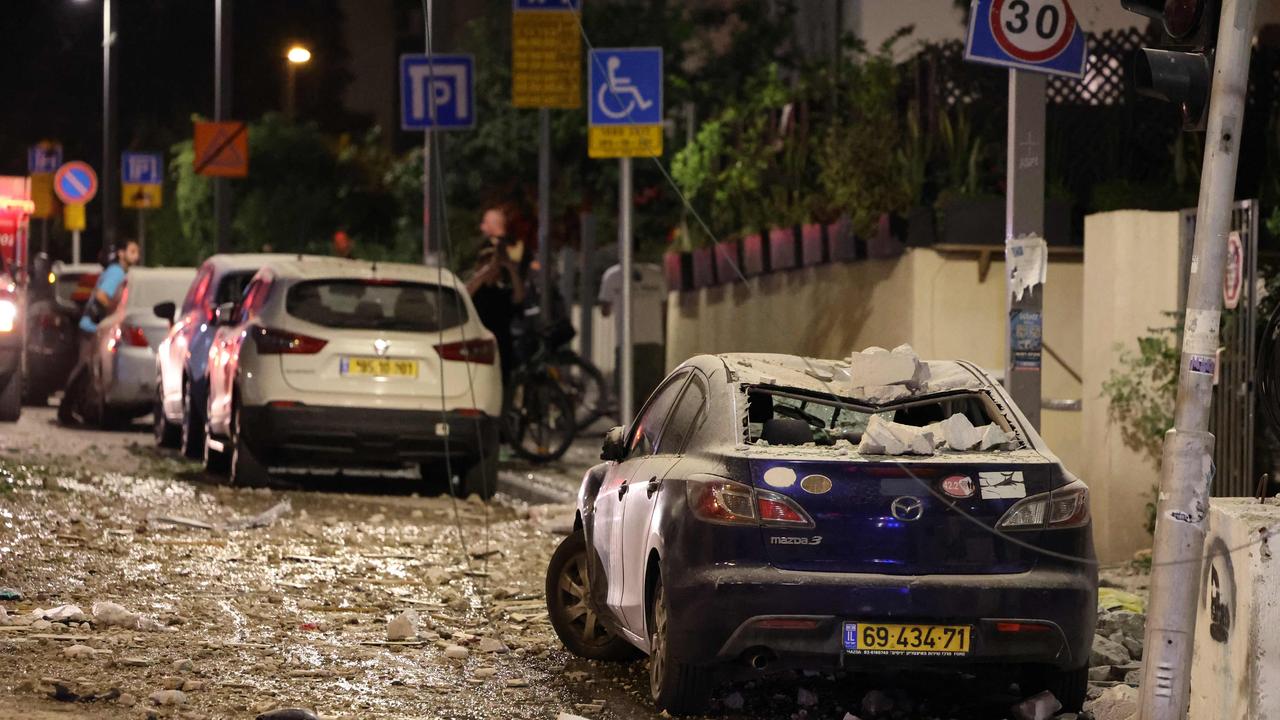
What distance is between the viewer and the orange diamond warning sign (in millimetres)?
27781

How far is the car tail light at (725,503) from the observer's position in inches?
305

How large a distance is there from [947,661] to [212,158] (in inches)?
847

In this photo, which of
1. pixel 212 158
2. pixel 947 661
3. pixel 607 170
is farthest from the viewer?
pixel 607 170

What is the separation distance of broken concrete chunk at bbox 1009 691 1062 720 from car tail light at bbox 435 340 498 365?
26.9 ft

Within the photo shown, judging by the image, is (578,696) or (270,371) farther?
(270,371)

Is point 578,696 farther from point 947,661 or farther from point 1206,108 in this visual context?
point 1206,108

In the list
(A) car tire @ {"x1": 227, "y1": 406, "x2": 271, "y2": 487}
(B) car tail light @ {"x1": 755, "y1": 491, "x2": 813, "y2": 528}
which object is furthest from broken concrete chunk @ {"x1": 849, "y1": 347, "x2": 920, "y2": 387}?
(A) car tire @ {"x1": 227, "y1": 406, "x2": 271, "y2": 487}

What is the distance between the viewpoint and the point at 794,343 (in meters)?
19.9

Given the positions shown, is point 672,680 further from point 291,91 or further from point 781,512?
point 291,91

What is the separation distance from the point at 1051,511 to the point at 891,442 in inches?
24.3

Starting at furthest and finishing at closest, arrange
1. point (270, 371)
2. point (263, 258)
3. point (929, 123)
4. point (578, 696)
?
point (263, 258) < point (929, 123) < point (270, 371) < point (578, 696)

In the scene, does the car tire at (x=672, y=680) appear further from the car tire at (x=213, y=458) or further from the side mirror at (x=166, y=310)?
the side mirror at (x=166, y=310)

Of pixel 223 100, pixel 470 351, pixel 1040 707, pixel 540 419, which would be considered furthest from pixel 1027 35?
pixel 223 100

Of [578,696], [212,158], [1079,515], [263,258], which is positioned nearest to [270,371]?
[263,258]
